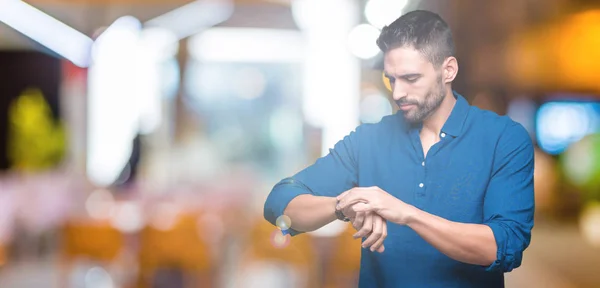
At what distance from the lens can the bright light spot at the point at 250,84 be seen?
2.35 m

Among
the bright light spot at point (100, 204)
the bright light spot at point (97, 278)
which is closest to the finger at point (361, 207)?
the bright light spot at point (100, 204)

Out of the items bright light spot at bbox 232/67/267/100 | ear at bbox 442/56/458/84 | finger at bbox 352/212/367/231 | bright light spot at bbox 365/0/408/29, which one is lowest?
finger at bbox 352/212/367/231

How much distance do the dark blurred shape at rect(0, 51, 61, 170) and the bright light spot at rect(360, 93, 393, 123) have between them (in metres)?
8.96

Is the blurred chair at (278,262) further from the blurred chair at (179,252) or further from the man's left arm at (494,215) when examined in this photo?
the man's left arm at (494,215)

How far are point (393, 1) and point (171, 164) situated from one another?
12.9 feet

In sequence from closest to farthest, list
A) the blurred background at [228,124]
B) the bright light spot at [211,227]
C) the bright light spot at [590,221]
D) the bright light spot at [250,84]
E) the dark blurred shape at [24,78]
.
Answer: the blurred background at [228,124] → the bright light spot at [250,84] → the bright light spot at [211,227] → the bright light spot at [590,221] → the dark blurred shape at [24,78]

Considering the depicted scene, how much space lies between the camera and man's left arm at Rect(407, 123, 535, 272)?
108cm

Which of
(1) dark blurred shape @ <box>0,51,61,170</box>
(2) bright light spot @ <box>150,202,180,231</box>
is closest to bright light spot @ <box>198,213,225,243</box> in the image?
(2) bright light spot @ <box>150,202,180,231</box>

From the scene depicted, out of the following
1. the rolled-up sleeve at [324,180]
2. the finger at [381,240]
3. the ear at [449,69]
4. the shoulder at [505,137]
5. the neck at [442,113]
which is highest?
the ear at [449,69]

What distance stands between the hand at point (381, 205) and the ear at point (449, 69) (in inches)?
7.8

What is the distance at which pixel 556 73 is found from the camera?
331 inches

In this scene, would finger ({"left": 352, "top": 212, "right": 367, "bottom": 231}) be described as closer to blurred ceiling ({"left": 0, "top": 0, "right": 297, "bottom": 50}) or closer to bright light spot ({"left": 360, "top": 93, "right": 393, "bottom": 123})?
bright light spot ({"left": 360, "top": 93, "right": 393, "bottom": 123})

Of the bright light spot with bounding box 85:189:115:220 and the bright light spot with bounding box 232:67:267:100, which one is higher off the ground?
the bright light spot with bounding box 232:67:267:100

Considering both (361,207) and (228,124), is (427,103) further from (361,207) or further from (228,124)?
(228,124)
